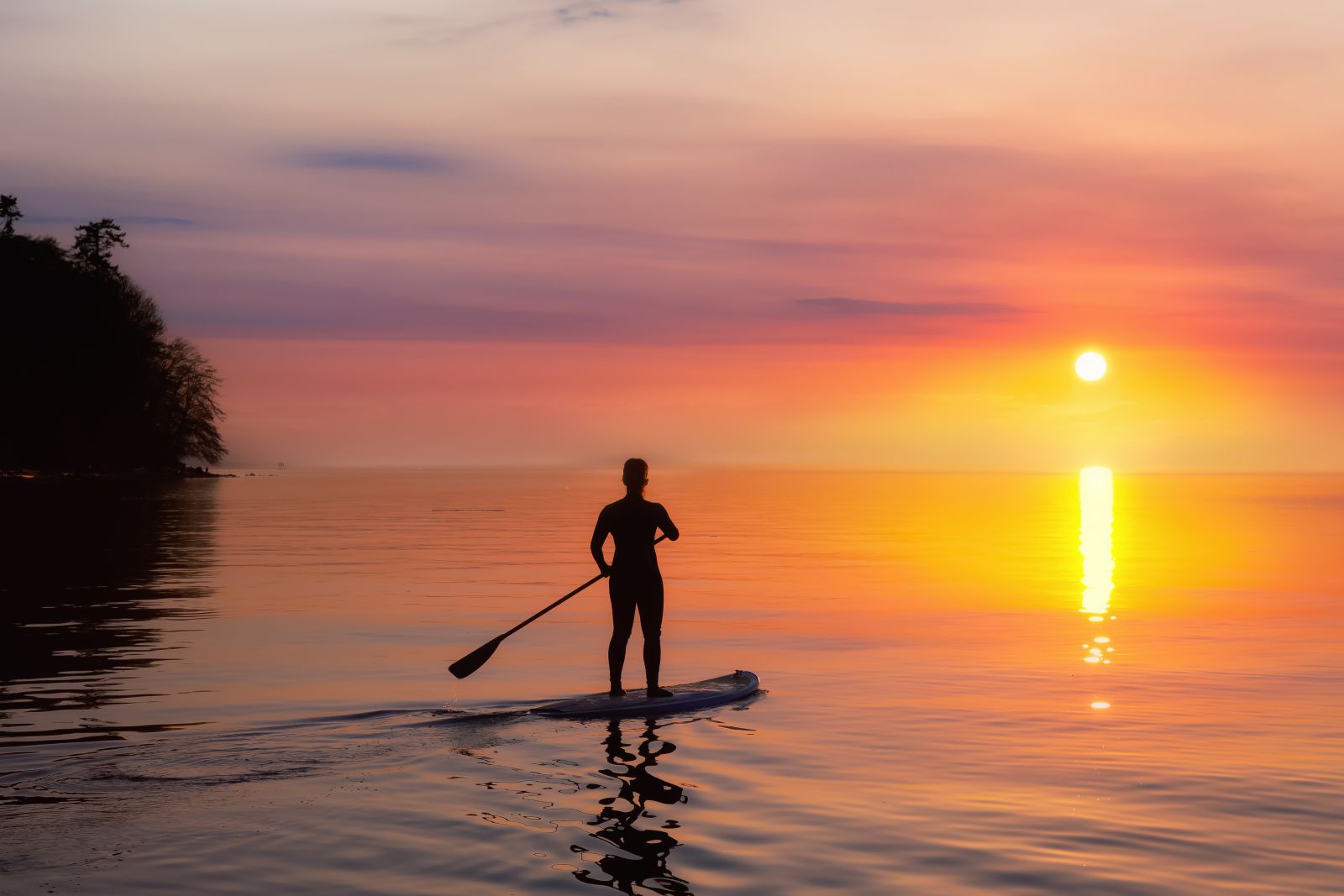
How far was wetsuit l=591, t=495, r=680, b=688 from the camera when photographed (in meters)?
15.3

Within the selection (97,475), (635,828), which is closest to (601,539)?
(635,828)

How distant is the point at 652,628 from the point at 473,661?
2611 millimetres

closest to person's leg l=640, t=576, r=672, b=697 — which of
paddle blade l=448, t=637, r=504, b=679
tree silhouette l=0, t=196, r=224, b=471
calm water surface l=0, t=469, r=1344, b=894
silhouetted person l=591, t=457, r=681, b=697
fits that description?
silhouetted person l=591, t=457, r=681, b=697

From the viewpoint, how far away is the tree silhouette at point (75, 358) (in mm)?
105688

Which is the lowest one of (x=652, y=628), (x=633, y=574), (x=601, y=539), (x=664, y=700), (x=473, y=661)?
(x=664, y=700)

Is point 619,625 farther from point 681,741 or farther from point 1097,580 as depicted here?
point 1097,580

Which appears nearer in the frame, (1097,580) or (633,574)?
(633,574)

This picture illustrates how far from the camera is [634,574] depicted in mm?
15375

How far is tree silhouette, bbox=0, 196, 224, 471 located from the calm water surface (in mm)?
82613

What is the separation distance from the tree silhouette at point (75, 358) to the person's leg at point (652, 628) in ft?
343

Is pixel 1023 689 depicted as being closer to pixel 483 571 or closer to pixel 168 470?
pixel 483 571

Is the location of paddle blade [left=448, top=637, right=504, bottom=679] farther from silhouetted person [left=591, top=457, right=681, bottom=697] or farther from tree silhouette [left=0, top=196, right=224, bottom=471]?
tree silhouette [left=0, top=196, right=224, bottom=471]

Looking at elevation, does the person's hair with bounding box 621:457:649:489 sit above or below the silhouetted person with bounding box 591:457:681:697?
above

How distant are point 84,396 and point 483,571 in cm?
8960
